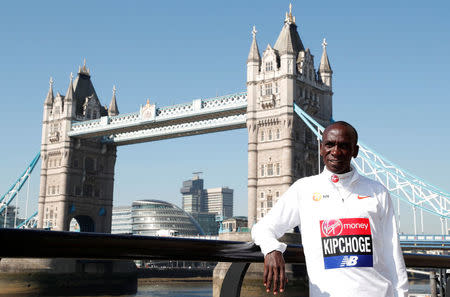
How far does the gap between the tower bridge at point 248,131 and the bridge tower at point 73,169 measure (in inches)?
3.1

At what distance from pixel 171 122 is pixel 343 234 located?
3647cm

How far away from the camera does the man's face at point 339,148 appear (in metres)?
2.15

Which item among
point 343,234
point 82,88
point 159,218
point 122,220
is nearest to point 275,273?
point 343,234

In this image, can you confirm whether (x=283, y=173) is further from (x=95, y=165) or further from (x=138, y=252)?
(x=138, y=252)

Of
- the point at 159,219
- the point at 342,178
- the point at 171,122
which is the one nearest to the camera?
the point at 342,178

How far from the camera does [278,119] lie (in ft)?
112

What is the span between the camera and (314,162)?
35.8 metres

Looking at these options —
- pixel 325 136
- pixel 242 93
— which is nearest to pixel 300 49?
Answer: pixel 242 93

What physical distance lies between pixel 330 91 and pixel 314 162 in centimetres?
527

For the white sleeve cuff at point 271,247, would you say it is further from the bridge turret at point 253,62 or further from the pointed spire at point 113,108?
the pointed spire at point 113,108

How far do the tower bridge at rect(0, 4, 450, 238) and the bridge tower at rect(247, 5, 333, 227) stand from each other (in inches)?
2.4

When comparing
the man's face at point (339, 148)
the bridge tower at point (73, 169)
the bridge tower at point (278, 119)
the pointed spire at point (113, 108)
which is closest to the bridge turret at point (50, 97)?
the bridge tower at point (73, 169)

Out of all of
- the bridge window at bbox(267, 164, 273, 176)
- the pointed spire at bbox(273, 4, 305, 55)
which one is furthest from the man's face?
the pointed spire at bbox(273, 4, 305, 55)

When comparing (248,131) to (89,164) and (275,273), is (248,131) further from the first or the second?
(275,273)
